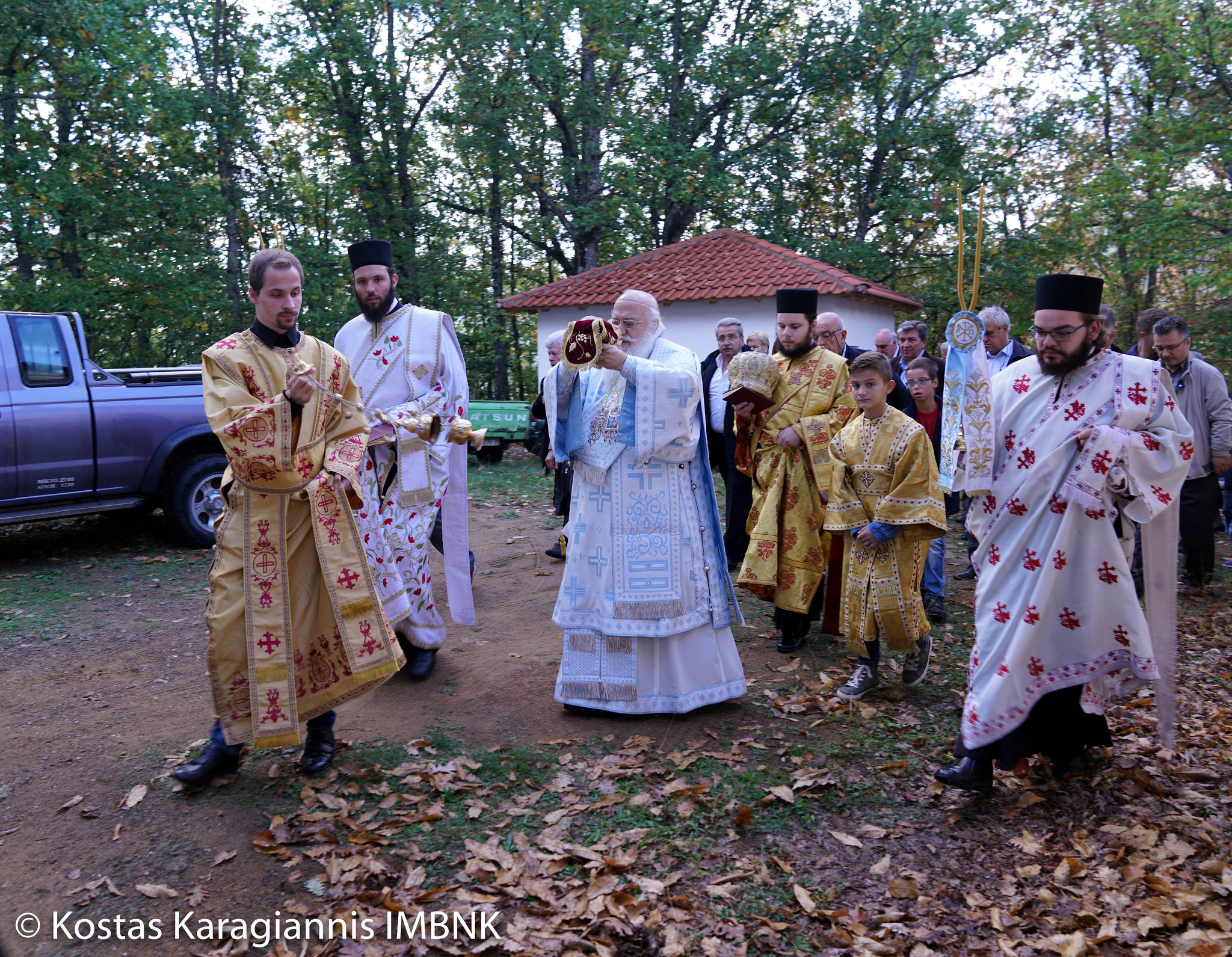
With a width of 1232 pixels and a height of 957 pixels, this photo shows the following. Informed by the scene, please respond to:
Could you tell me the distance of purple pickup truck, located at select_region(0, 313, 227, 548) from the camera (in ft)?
26.1

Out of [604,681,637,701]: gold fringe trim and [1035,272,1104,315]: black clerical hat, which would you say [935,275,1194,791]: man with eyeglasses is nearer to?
[1035,272,1104,315]: black clerical hat

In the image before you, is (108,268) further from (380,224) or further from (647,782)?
(647,782)

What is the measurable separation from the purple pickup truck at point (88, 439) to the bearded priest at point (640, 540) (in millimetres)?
5548

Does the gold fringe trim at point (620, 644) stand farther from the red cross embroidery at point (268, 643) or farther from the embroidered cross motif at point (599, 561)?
the red cross embroidery at point (268, 643)

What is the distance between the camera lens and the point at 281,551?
3893 mm

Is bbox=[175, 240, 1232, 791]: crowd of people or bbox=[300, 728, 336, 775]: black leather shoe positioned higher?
bbox=[175, 240, 1232, 791]: crowd of people

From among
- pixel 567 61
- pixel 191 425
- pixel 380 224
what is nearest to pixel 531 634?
pixel 191 425

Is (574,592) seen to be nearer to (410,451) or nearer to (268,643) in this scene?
(410,451)

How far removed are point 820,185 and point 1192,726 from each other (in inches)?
867

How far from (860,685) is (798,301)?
2.60 m

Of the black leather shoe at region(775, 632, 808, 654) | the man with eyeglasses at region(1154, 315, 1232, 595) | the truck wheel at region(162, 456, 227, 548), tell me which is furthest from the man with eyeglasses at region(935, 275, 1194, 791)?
the truck wheel at region(162, 456, 227, 548)

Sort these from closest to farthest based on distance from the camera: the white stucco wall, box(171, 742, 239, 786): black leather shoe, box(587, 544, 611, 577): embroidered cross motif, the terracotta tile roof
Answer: box(171, 742, 239, 786): black leather shoe
box(587, 544, 611, 577): embroidered cross motif
the terracotta tile roof
the white stucco wall

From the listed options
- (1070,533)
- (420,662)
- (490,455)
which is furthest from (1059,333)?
(490,455)

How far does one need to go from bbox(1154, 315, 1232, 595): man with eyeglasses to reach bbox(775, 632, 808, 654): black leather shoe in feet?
12.4
